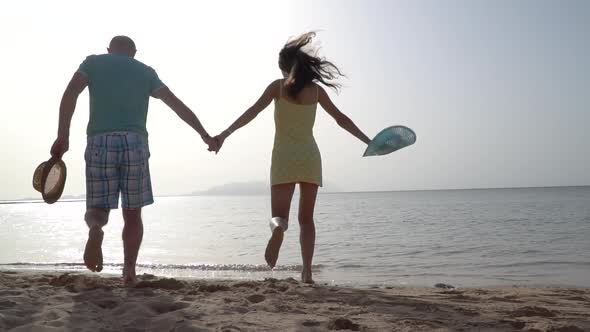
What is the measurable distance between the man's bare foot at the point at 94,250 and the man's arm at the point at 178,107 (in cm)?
115

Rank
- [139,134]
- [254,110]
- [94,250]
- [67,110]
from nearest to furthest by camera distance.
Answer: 1. [94,250]
2. [67,110]
3. [139,134]
4. [254,110]

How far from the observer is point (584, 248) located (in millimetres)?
9742

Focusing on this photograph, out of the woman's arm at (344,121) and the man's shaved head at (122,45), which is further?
the woman's arm at (344,121)

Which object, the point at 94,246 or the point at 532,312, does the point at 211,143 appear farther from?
the point at 532,312

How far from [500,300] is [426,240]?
8.26 meters

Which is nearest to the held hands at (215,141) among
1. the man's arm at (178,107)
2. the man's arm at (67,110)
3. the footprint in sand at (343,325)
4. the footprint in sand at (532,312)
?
the man's arm at (178,107)

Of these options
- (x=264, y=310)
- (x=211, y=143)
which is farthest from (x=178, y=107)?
(x=264, y=310)

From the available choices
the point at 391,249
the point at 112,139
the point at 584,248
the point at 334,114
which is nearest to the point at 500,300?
the point at 334,114

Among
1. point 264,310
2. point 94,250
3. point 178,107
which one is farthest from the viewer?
point 178,107

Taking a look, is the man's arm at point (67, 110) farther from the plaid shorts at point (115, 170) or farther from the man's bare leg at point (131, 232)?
the man's bare leg at point (131, 232)

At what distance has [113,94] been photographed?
3.71 meters

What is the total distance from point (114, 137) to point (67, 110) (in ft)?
1.31

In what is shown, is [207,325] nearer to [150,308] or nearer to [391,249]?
[150,308]

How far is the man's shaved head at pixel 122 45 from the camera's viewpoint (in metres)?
3.93
